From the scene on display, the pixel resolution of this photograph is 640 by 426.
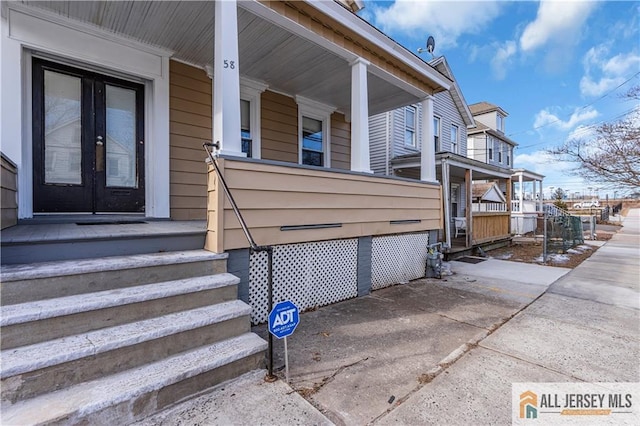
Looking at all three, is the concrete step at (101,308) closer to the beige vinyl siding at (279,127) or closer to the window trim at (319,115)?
the beige vinyl siding at (279,127)

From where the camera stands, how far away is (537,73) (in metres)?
16.2

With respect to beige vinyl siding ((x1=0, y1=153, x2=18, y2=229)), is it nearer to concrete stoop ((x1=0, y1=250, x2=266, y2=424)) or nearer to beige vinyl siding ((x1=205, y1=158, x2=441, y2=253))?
concrete stoop ((x1=0, y1=250, x2=266, y2=424))

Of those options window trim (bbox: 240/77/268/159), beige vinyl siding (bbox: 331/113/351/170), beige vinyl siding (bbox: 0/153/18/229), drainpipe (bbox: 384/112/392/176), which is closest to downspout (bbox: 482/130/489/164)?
drainpipe (bbox: 384/112/392/176)

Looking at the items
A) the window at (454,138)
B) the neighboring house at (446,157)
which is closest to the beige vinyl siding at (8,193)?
the neighboring house at (446,157)

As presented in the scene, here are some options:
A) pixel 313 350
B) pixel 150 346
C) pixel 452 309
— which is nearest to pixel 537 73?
pixel 452 309

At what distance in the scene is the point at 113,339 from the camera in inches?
74.6

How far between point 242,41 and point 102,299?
3742 millimetres

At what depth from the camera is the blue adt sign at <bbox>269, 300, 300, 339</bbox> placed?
84.7 inches

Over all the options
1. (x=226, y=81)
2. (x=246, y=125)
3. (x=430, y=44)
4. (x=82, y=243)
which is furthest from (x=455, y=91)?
(x=82, y=243)

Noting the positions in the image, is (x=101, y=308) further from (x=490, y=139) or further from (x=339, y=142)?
(x=490, y=139)

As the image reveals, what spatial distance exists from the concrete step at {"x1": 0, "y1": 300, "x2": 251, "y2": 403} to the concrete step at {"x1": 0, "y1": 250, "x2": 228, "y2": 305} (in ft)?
1.14

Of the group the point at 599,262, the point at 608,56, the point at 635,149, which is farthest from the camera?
the point at 608,56

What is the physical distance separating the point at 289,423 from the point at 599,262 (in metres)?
9.27

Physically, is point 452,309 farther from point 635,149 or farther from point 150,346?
point 635,149
